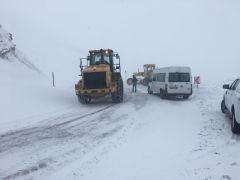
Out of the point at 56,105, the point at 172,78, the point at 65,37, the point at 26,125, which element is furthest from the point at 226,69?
the point at 26,125

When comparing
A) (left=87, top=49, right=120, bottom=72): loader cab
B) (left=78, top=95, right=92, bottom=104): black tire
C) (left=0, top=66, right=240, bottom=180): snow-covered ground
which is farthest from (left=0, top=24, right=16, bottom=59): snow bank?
(left=0, top=66, right=240, bottom=180): snow-covered ground

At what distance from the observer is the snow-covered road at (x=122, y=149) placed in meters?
8.53

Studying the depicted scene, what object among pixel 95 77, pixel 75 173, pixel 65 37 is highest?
pixel 65 37

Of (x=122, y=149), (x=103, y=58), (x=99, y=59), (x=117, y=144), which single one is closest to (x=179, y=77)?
(x=103, y=58)

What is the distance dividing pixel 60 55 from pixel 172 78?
169ft

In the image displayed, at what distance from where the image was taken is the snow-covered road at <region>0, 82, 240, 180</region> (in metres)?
8.53

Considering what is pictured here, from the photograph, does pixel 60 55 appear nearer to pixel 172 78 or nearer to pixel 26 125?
pixel 172 78

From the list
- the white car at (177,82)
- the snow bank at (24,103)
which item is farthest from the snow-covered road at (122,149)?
the white car at (177,82)

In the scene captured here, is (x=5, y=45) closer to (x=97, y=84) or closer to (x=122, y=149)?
(x=97, y=84)

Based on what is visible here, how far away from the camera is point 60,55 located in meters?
75.5

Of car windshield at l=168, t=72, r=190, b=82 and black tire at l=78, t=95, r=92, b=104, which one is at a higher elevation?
car windshield at l=168, t=72, r=190, b=82

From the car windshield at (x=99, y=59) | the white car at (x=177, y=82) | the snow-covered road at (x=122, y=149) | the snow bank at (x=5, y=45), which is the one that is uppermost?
the snow bank at (x=5, y=45)

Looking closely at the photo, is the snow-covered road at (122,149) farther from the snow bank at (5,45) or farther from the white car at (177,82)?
the snow bank at (5,45)

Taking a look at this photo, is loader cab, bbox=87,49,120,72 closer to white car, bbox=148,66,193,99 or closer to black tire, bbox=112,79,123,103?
black tire, bbox=112,79,123,103
